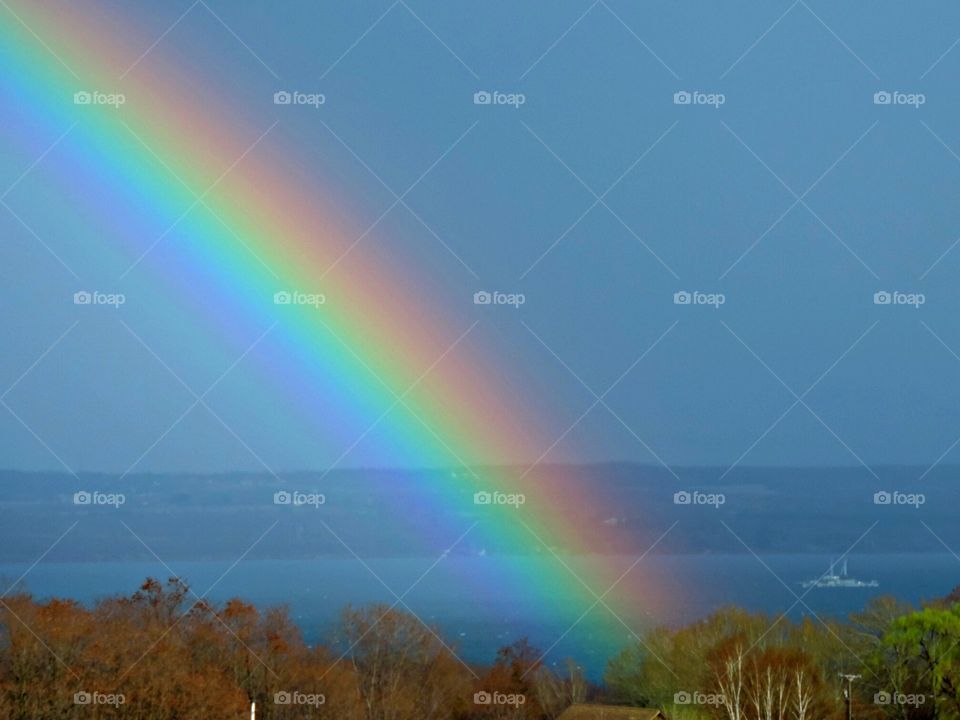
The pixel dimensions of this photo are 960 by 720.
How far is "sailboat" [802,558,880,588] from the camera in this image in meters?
80.9

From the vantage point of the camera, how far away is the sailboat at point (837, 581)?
265ft

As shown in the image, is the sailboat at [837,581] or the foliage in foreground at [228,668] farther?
the sailboat at [837,581]

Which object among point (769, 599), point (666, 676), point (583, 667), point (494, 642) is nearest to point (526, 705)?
point (666, 676)

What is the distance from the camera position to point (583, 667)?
69.5 metres

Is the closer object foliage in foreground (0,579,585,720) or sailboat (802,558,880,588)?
foliage in foreground (0,579,585,720)

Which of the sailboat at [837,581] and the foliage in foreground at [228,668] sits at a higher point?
the sailboat at [837,581]

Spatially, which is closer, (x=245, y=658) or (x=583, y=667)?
(x=245, y=658)

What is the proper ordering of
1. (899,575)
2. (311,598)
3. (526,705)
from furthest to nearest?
(899,575), (311,598), (526,705)

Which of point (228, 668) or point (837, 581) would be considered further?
point (837, 581)

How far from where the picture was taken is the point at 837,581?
88.2 m

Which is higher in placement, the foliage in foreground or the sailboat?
the sailboat

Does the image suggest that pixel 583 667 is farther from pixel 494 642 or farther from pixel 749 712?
pixel 749 712

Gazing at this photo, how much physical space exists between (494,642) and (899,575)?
87.7 feet

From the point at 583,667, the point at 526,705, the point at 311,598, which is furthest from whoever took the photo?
the point at 311,598
